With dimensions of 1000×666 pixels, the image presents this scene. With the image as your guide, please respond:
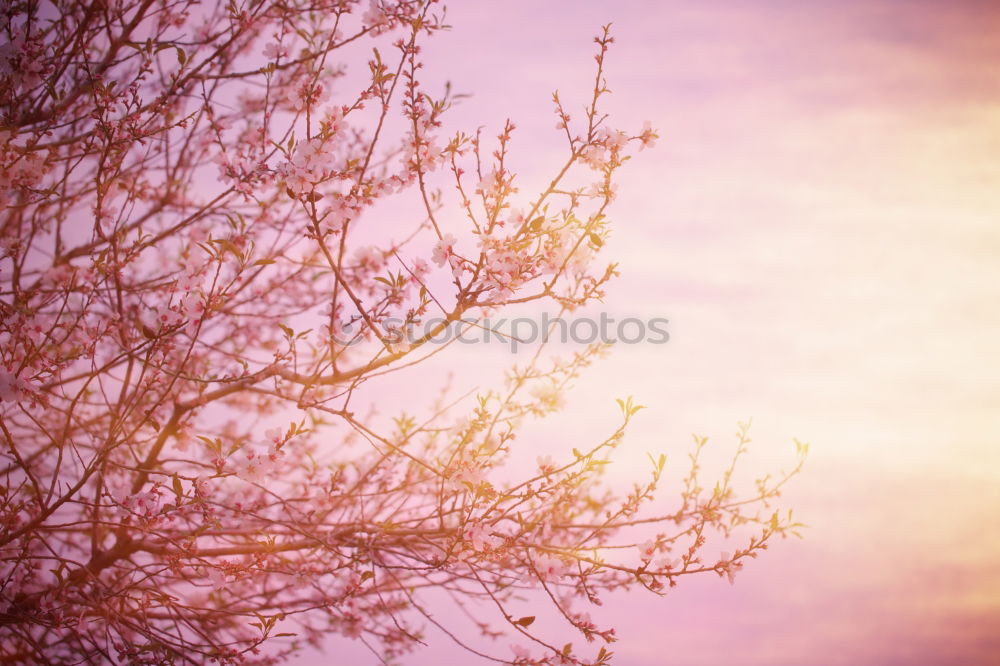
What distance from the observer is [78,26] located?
309 cm

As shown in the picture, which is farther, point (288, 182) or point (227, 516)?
point (227, 516)

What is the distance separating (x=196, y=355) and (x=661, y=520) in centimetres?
270

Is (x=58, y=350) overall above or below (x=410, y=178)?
below

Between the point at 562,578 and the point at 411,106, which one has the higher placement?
the point at 411,106

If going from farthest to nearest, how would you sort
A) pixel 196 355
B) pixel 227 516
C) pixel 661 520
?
pixel 196 355
pixel 661 520
pixel 227 516

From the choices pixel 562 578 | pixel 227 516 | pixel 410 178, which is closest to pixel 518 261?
pixel 410 178

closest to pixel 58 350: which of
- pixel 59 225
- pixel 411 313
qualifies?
pixel 59 225

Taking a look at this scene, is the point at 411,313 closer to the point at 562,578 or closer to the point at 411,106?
the point at 411,106

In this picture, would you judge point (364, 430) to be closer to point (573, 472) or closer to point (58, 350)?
point (573, 472)

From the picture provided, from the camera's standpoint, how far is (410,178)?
119 inches

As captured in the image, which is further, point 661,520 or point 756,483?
point 756,483

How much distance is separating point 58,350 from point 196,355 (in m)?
1.03

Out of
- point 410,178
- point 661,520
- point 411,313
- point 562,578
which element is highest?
point 410,178

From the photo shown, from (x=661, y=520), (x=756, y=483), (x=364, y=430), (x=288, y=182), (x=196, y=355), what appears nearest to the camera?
(x=288, y=182)
